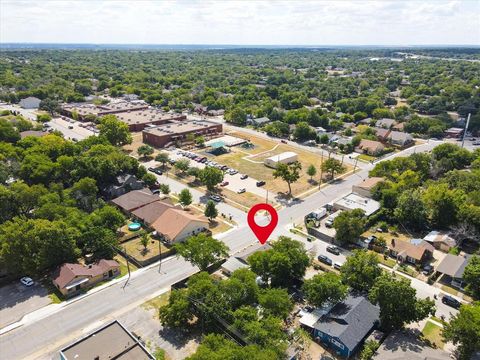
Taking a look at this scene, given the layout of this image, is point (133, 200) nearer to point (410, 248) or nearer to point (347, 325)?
point (347, 325)

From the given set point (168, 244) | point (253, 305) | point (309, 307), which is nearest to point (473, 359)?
point (309, 307)

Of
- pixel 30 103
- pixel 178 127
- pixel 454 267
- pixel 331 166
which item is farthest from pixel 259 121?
pixel 30 103

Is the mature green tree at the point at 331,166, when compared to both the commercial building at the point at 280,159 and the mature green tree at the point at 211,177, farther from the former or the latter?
the mature green tree at the point at 211,177

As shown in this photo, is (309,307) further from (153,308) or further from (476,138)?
(476,138)

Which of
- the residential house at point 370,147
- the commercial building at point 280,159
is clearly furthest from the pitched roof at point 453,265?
the residential house at point 370,147

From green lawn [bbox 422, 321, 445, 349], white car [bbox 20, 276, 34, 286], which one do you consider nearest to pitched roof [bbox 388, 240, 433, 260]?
green lawn [bbox 422, 321, 445, 349]
